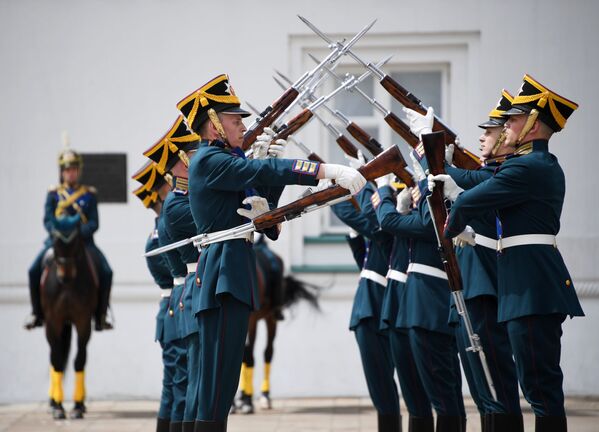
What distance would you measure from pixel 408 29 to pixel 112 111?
10.0 ft

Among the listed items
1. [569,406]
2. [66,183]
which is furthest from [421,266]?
[66,183]

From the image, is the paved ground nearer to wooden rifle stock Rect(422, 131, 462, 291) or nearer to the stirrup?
the stirrup

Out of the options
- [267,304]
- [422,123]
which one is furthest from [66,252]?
[422,123]

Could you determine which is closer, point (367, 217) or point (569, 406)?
point (367, 217)

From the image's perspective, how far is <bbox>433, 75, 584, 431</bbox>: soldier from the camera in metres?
5.84

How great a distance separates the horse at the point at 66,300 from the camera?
10.6 metres

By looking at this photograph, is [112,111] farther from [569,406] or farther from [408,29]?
[569,406]

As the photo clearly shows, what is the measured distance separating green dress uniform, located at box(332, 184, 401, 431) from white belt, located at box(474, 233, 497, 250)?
1165mm

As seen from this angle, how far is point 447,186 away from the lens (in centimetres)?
620

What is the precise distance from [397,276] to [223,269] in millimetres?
1856

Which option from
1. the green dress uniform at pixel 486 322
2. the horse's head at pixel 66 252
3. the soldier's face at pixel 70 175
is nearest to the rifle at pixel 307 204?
the green dress uniform at pixel 486 322

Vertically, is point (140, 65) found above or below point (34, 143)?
above

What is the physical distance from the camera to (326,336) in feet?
38.3

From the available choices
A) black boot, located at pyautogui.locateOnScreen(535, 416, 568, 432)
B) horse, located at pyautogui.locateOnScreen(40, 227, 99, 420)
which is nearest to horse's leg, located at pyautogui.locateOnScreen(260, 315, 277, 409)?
horse, located at pyautogui.locateOnScreen(40, 227, 99, 420)
